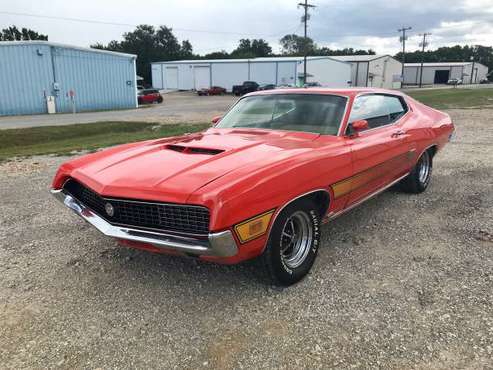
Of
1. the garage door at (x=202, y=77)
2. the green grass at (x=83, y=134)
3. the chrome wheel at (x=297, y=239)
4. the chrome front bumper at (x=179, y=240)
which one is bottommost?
the green grass at (x=83, y=134)

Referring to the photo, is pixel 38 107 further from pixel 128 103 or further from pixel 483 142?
pixel 483 142

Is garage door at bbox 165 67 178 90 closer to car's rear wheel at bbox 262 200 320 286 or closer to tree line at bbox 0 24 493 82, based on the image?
tree line at bbox 0 24 493 82

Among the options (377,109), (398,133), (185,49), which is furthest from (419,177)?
(185,49)

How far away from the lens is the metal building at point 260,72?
2008 inches

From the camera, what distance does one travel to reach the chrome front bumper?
2.53m

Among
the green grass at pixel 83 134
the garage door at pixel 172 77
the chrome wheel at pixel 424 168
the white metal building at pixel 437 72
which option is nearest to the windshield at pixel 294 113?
the chrome wheel at pixel 424 168

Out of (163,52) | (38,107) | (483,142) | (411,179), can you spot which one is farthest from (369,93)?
(163,52)

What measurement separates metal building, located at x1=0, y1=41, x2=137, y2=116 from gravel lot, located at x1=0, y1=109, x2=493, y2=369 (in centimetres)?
2305

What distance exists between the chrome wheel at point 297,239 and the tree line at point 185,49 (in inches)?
1855

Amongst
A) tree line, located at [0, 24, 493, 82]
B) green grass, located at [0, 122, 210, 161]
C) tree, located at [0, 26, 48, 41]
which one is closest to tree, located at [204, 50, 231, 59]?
tree line, located at [0, 24, 493, 82]

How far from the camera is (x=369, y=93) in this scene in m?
4.60

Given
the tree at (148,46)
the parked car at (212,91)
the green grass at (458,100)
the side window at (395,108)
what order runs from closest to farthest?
the side window at (395,108)
the green grass at (458,100)
the parked car at (212,91)
the tree at (148,46)

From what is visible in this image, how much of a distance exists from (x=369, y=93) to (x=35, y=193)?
471 centimetres

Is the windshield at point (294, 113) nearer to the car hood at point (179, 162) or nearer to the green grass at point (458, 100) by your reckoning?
the car hood at point (179, 162)
